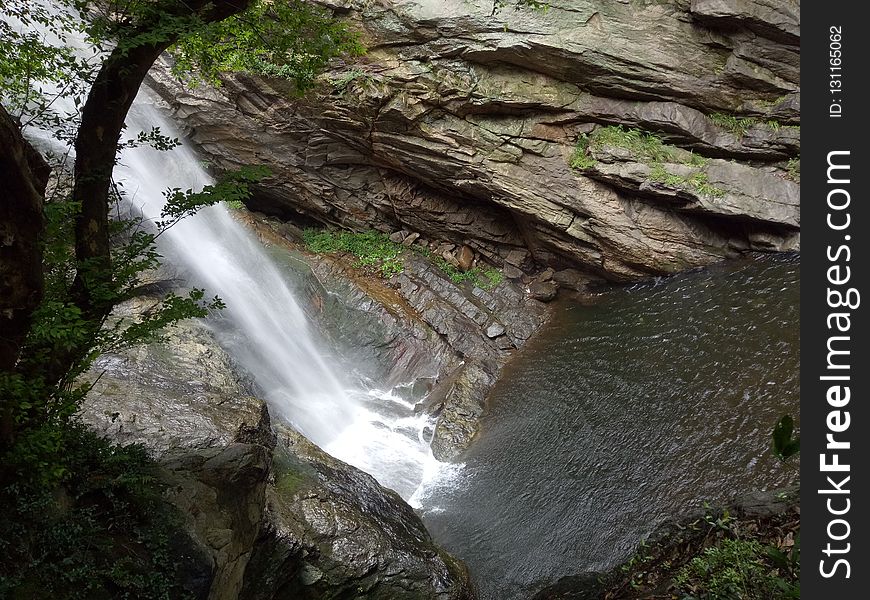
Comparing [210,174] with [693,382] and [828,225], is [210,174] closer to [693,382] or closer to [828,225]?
[693,382]

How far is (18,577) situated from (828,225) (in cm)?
586

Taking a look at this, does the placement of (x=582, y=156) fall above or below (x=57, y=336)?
above

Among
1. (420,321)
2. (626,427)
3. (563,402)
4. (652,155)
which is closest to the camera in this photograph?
(626,427)

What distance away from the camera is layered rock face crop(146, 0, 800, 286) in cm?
1248

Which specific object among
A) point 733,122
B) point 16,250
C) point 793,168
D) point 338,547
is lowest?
point 338,547

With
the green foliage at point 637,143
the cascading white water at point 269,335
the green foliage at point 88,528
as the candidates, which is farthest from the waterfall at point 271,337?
the green foliage at point 637,143

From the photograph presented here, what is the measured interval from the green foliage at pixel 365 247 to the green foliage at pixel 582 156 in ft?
17.5

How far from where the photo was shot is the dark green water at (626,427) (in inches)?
303

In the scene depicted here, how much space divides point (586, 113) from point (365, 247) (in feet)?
22.4

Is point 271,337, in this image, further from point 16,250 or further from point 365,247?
point 16,250

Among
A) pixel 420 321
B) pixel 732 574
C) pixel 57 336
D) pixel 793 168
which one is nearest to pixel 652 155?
pixel 793 168

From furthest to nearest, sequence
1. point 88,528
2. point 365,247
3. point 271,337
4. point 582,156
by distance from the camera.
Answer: point 365,247 → point 582,156 → point 271,337 → point 88,528

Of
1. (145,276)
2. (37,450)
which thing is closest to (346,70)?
(145,276)

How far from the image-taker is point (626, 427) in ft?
31.1
